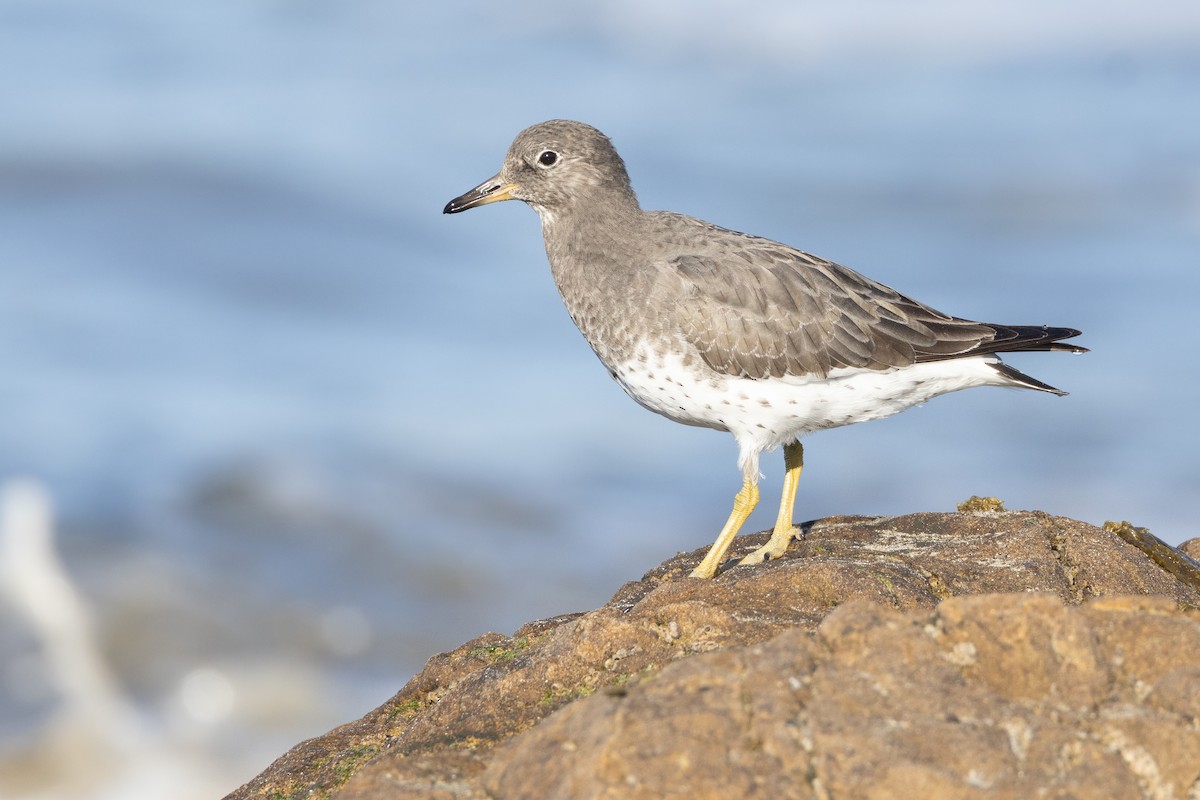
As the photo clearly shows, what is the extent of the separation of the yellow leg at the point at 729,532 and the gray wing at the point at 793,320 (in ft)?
2.59

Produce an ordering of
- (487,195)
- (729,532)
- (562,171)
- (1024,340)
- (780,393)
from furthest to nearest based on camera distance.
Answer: (487,195)
(562,171)
(1024,340)
(780,393)
(729,532)

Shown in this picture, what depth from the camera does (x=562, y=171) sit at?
984 centimetres

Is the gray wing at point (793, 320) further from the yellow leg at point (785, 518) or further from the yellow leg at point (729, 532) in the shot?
the yellow leg at point (785, 518)

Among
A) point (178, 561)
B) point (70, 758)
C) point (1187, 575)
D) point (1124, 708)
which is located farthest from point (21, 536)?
point (1124, 708)

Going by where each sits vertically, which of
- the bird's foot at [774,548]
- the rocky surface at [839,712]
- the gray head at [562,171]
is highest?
the gray head at [562,171]

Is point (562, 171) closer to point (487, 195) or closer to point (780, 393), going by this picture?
point (487, 195)

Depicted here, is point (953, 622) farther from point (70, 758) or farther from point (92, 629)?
point (92, 629)

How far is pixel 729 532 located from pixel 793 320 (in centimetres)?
158

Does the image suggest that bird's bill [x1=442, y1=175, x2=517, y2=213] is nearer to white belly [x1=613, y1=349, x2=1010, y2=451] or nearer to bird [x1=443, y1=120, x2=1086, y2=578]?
bird [x1=443, y1=120, x2=1086, y2=578]

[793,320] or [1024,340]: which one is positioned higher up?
[793,320]

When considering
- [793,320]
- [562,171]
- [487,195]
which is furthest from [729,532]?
[487,195]

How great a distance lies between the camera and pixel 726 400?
8.62 meters

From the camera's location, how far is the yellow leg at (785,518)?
27.9ft

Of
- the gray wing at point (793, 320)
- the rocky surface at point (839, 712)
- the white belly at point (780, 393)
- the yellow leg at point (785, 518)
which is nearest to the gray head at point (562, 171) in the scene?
the gray wing at point (793, 320)
